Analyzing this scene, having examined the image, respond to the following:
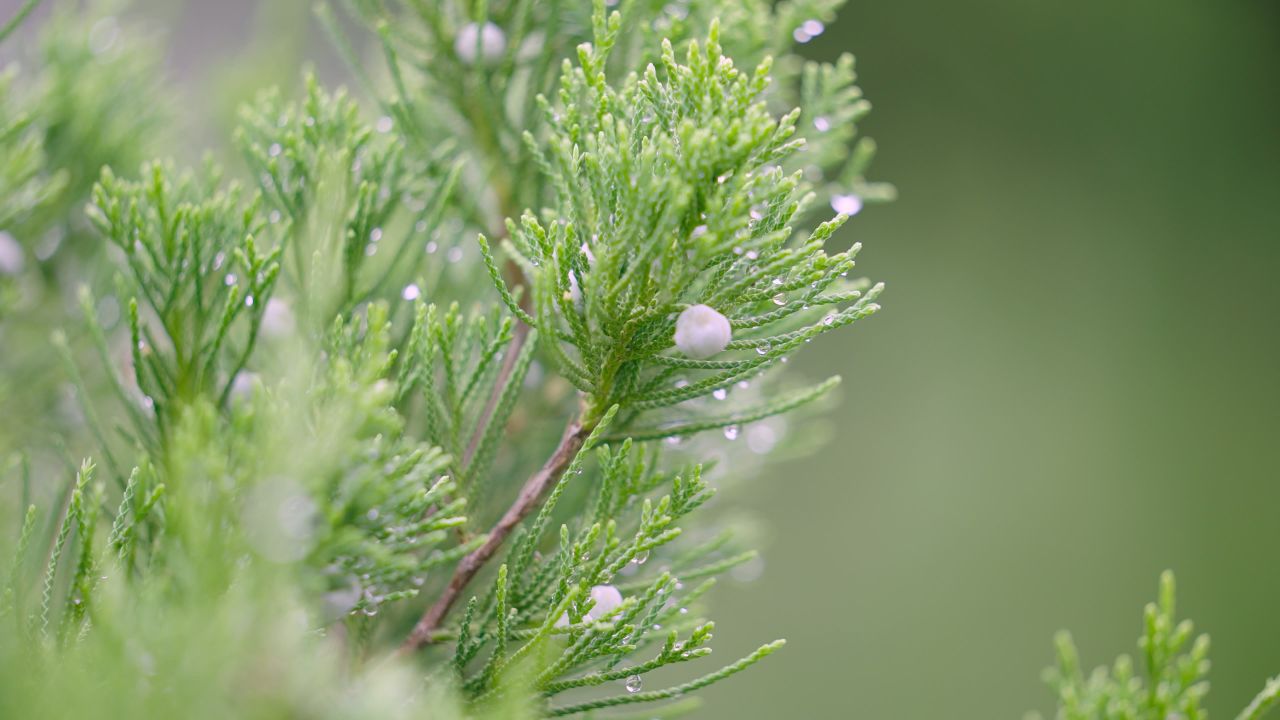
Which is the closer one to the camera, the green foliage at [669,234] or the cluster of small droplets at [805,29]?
the green foliage at [669,234]

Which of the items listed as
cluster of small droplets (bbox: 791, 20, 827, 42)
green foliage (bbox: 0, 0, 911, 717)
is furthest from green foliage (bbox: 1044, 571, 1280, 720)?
cluster of small droplets (bbox: 791, 20, 827, 42)

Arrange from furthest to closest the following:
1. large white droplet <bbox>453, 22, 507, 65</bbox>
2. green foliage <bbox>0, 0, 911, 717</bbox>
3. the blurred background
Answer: the blurred background, large white droplet <bbox>453, 22, 507, 65</bbox>, green foliage <bbox>0, 0, 911, 717</bbox>

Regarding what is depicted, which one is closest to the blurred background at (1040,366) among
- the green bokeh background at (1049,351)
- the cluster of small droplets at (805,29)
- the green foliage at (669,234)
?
→ the green bokeh background at (1049,351)

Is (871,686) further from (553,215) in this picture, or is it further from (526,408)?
(553,215)

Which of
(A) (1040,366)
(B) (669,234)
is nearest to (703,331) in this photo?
(B) (669,234)

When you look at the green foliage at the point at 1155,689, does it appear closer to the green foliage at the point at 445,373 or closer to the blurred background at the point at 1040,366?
the green foliage at the point at 445,373

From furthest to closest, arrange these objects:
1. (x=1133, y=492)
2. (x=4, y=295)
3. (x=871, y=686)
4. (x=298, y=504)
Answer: (x=1133, y=492), (x=871, y=686), (x=4, y=295), (x=298, y=504)

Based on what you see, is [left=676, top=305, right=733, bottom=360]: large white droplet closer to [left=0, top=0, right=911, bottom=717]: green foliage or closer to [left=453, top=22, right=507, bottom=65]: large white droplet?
[left=0, top=0, right=911, bottom=717]: green foliage

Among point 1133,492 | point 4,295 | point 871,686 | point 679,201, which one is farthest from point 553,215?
point 1133,492
